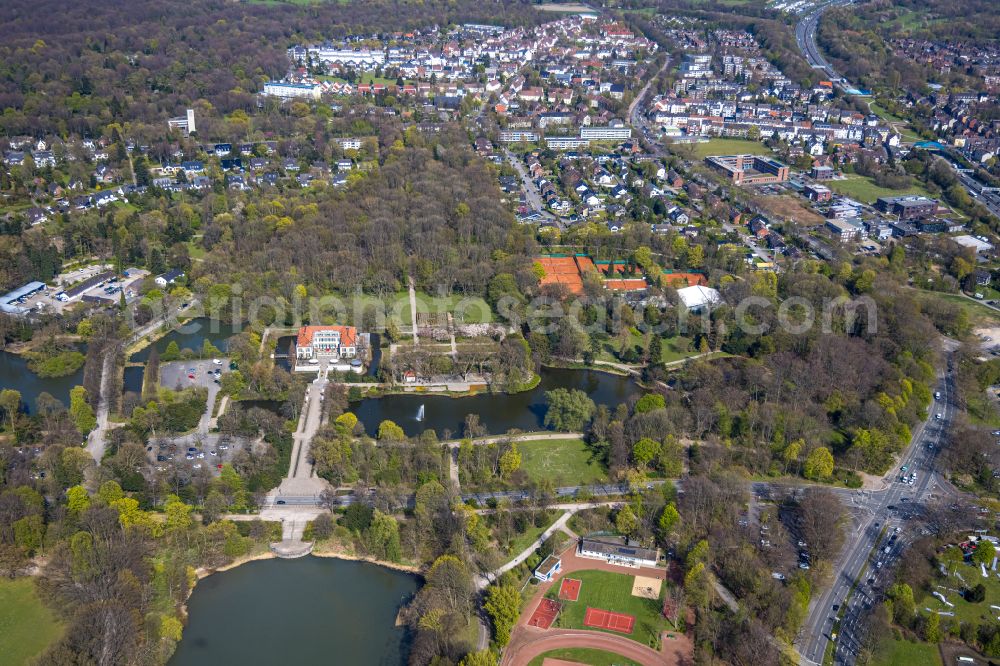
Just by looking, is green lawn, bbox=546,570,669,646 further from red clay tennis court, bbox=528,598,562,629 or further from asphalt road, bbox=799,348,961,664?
asphalt road, bbox=799,348,961,664

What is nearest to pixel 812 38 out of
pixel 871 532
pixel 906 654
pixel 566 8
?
pixel 566 8

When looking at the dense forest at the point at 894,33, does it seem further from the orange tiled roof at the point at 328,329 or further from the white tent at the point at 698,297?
the orange tiled roof at the point at 328,329

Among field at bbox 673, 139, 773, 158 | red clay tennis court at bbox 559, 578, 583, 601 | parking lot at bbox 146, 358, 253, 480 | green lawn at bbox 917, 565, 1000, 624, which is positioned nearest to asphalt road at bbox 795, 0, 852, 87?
field at bbox 673, 139, 773, 158

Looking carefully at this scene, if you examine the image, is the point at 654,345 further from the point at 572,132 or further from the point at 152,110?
the point at 152,110

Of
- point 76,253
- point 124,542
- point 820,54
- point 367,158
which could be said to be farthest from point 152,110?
point 820,54

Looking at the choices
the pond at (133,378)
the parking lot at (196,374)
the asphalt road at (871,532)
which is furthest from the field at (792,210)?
the pond at (133,378)

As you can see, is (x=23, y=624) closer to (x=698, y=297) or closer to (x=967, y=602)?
(x=967, y=602)

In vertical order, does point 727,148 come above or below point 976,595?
above
